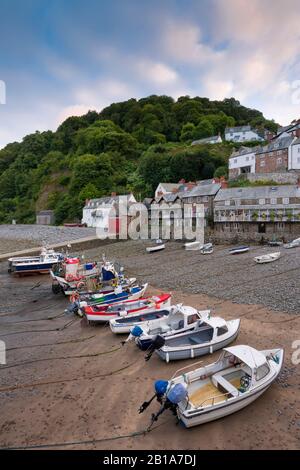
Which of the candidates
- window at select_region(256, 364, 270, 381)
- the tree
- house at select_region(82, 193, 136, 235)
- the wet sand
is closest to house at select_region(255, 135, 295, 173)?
house at select_region(82, 193, 136, 235)

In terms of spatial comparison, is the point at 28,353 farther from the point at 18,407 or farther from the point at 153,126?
the point at 153,126

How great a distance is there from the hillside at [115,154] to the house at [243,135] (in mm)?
7928

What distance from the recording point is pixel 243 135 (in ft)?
261

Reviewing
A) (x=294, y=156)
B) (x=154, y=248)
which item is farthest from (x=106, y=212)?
(x=294, y=156)

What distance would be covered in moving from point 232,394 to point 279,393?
176 cm

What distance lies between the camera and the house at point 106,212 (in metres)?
48.3

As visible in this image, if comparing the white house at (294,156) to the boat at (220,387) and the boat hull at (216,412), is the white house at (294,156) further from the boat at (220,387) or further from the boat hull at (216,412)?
the boat hull at (216,412)

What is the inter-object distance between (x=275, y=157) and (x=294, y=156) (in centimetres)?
358

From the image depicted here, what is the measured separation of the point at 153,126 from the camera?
98.2m

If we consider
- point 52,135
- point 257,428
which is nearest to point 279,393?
point 257,428

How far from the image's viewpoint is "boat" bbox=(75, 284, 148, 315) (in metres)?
16.3

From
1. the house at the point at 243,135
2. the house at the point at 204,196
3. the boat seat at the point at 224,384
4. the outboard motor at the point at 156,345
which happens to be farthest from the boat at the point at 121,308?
the house at the point at 243,135

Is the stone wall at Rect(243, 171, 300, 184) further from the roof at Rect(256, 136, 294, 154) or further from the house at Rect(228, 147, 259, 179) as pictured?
the house at Rect(228, 147, 259, 179)

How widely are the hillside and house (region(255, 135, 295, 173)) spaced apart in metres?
9.09
